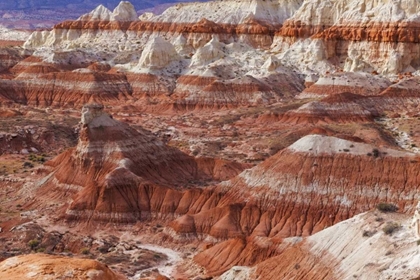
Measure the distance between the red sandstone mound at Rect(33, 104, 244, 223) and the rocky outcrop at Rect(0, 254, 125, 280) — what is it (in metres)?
21.1

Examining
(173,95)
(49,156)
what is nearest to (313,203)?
(49,156)

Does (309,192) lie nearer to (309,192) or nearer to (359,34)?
(309,192)

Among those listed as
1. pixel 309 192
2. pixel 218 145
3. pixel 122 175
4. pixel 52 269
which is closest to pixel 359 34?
pixel 218 145

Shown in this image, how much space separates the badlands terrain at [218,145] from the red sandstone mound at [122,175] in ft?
0.44

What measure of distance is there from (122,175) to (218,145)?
87.2 feet

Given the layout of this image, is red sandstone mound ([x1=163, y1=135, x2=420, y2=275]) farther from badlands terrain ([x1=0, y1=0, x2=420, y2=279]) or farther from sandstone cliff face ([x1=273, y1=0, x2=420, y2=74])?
sandstone cliff face ([x1=273, y1=0, x2=420, y2=74])

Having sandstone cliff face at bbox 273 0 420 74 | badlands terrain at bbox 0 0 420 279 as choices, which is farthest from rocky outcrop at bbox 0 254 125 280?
sandstone cliff face at bbox 273 0 420 74

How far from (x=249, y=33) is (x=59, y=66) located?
132 ft

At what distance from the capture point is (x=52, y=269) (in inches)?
902

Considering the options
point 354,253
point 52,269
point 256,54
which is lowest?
point 354,253

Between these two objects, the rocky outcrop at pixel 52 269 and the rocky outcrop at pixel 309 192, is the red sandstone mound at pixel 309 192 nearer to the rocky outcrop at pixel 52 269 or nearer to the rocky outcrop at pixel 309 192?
the rocky outcrop at pixel 309 192

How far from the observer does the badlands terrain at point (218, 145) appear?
3169cm

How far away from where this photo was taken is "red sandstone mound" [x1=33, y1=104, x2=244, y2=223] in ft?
150

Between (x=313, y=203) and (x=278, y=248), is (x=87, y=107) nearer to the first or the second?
(x=313, y=203)
